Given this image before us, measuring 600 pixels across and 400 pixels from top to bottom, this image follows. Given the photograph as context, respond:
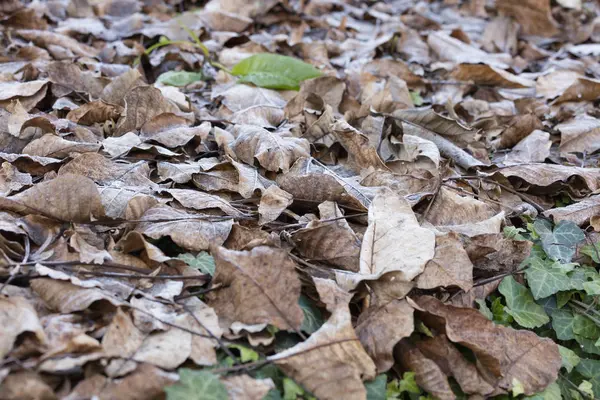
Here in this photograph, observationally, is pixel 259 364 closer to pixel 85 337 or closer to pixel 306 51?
pixel 85 337

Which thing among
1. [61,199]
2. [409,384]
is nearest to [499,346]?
[409,384]

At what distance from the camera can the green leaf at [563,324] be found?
1.54 metres

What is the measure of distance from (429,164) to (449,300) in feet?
1.95

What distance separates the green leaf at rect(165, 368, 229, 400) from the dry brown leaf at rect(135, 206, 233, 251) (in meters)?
0.44

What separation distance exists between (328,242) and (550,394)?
2.19 ft

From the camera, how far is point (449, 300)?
1512 millimetres

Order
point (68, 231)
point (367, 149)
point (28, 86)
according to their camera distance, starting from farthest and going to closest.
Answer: point (28, 86) → point (367, 149) → point (68, 231)

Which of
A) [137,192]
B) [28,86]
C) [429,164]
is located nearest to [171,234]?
[137,192]

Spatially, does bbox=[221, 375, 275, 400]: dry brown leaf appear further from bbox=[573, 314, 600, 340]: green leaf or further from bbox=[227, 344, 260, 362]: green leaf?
bbox=[573, 314, 600, 340]: green leaf

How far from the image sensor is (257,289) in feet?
4.40

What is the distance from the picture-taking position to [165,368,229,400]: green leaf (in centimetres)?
Answer: 109

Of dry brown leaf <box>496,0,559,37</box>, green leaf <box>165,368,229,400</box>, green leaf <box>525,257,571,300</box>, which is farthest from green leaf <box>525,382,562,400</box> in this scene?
dry brown leaf <box>496,0,559,37</box>

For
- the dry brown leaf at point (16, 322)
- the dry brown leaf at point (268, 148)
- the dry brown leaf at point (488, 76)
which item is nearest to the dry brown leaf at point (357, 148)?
the dry brown leaf at point (268, 148)

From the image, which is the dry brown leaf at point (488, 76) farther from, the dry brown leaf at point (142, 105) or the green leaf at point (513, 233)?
the dry brown leaf at point (142, 105)
